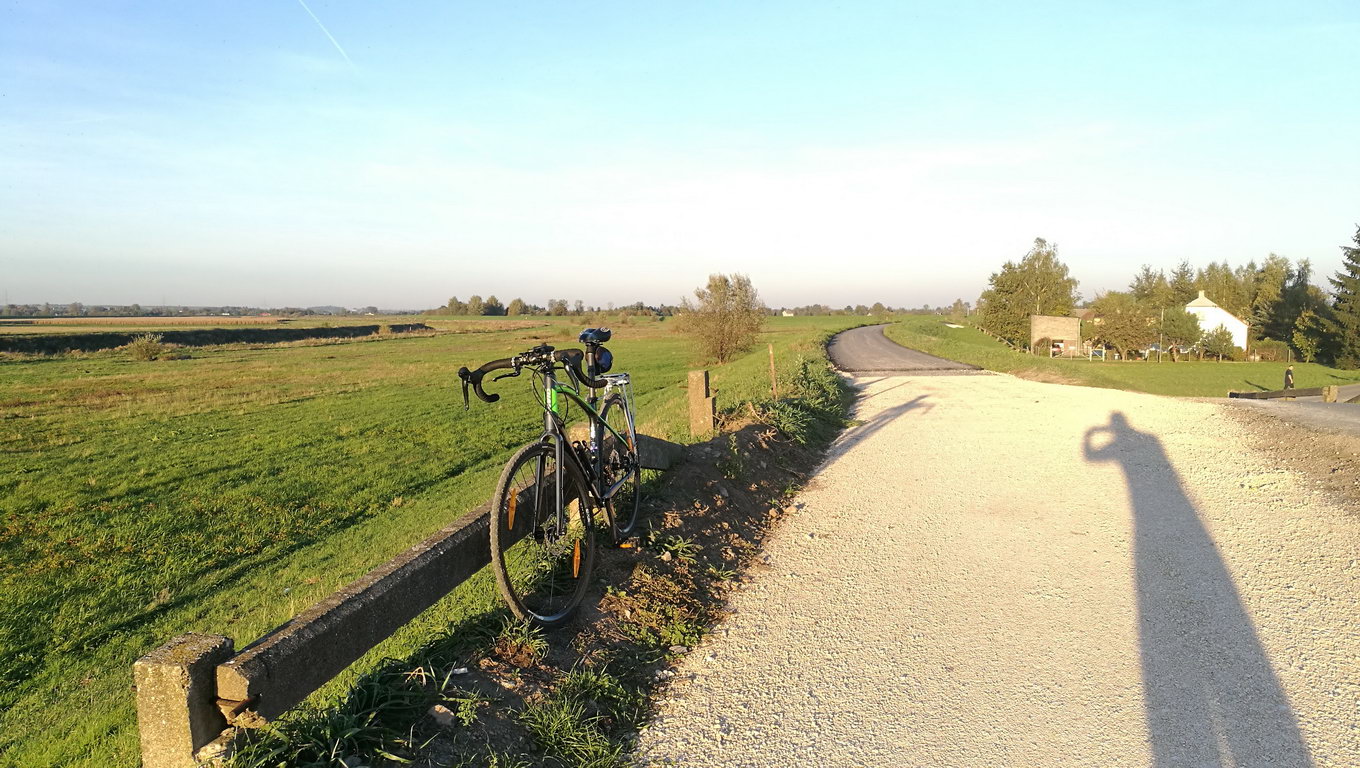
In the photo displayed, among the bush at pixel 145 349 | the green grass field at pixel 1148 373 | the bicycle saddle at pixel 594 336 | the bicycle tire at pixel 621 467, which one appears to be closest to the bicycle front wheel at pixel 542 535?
the bicycle tire at pixel 621 467

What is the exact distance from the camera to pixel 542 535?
404cm

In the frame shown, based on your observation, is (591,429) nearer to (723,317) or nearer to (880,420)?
(880,420)

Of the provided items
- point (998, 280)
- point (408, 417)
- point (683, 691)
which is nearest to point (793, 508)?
point (683, 691)

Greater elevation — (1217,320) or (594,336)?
(1217,320)

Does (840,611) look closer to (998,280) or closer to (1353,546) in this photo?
(1353,546)

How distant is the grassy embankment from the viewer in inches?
204

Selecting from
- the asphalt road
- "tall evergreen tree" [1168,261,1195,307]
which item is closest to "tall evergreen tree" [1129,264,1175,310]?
"tall evergreen tree" [1168,261,1195,307]

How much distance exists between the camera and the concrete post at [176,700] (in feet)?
7.25

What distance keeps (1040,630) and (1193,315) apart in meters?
61.4

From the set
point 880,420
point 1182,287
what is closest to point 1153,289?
point 1182,287

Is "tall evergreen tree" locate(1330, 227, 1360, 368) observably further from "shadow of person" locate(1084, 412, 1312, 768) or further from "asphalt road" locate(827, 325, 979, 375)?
"shadow of person" locate(1084, 412, 1312, 768)

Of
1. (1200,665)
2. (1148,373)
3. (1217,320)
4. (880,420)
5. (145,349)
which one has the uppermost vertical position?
(1217,320)

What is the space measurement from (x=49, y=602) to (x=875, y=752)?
26.6 ft

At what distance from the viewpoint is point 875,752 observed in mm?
3238
